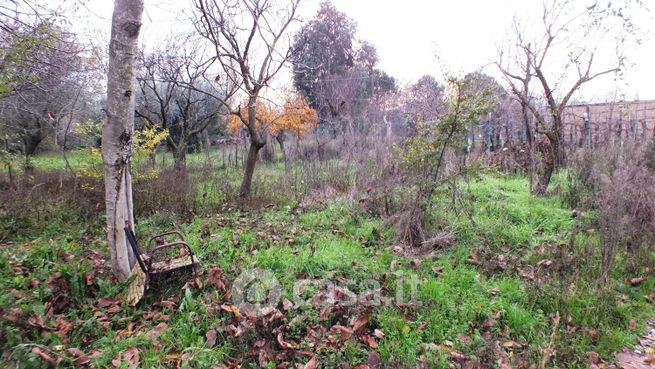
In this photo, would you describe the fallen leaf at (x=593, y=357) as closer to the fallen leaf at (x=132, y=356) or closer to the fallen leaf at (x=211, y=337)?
the fallen leaf at (x=211, y=337)

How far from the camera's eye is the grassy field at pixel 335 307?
252cm

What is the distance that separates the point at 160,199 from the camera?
6039 millimetres

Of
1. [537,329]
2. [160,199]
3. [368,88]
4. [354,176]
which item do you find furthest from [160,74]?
[368,88]

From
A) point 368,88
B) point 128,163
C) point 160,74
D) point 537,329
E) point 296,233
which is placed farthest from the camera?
point 368,88

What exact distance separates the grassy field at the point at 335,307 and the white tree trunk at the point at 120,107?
32.3 inches

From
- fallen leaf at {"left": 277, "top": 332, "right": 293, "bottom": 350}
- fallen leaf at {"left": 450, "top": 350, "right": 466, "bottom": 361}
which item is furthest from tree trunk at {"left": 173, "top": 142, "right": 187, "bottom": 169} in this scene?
fallen leaf at {"left": 450, "top": 350, "right": 466, "bottom": 361}

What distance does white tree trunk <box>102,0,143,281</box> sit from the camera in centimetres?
307

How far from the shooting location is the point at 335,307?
9.60 feet

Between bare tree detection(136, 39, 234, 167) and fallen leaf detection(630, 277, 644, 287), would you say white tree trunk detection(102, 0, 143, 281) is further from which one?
fallen leaf detection(630, 277, 644, 287)

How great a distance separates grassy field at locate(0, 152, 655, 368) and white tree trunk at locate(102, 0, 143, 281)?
0.82 m

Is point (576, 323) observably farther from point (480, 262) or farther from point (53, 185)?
point (53, 185)

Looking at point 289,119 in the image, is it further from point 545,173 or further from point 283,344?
point 283,344

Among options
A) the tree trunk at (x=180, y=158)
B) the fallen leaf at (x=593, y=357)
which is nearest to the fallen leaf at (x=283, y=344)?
the fallen leaf at (x=593, y=357)

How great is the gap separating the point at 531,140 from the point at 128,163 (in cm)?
786
